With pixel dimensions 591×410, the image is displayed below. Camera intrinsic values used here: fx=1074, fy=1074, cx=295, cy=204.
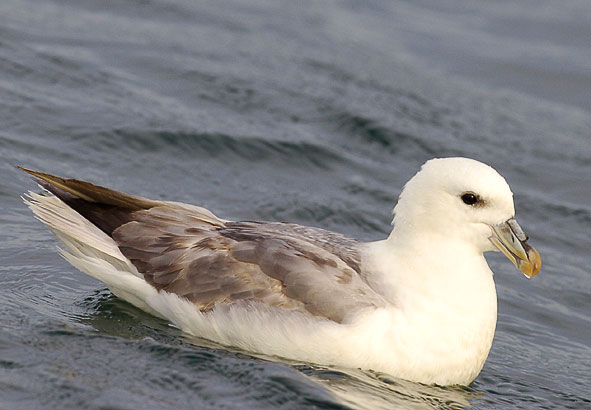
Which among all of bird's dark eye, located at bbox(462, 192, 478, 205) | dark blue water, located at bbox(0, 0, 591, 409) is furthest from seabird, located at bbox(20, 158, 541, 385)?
dark blue water, located at bbox(0, 0, 591, 409)

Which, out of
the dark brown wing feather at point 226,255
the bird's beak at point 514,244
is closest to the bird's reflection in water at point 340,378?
the dark brown wing feather at point 226,255

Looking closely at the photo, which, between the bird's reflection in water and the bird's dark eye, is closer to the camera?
the bird's reflection in water

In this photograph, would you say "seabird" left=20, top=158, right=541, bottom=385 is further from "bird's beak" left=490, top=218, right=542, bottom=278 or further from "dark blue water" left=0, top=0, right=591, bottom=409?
"dark blue water" left=0, top=0, right=591, bottom=409

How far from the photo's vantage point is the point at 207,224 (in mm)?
7121

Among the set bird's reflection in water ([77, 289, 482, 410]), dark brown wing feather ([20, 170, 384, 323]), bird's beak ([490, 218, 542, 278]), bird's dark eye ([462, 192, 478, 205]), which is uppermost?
bird's dark eye ([462, 192, 478, 205])

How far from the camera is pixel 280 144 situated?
36.6 ft

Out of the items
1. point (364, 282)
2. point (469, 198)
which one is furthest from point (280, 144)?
point (469, 198)

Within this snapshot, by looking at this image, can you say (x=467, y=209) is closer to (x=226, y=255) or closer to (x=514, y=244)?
(x=514, y=244)

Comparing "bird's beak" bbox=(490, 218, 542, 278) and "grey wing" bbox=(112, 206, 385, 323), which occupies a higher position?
"bird's beak" bbox=(490, 218, 542, 278)

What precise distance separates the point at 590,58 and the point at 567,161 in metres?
3.42

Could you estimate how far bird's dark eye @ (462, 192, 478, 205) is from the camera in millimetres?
6441

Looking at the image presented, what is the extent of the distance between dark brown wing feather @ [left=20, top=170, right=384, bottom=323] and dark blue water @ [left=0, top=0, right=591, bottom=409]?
1.21 feet

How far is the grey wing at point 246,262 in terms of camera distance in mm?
6441

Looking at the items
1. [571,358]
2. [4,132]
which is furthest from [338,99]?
[571,358]
